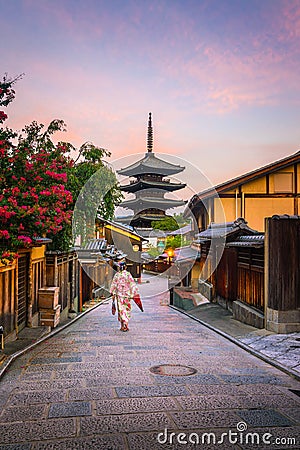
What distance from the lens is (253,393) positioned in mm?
5848

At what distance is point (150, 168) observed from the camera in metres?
46.4

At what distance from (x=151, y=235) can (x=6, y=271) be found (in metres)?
38.3

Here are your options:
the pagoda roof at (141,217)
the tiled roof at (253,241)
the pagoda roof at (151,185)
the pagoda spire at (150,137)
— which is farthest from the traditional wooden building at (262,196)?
the pagoda spire at (150,137)

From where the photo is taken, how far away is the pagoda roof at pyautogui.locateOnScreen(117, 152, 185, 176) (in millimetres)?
46438

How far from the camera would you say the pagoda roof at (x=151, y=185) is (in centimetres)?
4666

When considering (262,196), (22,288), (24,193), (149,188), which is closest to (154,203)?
(149,188)

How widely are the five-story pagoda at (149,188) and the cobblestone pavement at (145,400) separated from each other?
3817 cm

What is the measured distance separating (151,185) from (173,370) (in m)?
40.5

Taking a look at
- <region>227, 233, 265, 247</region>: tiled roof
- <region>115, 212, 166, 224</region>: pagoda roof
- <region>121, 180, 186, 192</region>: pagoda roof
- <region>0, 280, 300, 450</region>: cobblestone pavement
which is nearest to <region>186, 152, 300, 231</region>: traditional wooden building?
<region>227, 233, 265, 247</region>: tiled roof

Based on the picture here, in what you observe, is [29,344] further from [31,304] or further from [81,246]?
[81,246]

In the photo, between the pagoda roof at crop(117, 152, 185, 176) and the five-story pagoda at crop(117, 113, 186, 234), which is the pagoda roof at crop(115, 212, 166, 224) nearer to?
the five-story pagoda at crop(117, 113, 186, 234)

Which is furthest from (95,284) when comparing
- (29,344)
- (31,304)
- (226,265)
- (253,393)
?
(253,393)

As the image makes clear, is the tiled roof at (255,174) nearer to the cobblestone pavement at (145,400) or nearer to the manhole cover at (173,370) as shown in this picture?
the cobblestone pavement at (145,400)

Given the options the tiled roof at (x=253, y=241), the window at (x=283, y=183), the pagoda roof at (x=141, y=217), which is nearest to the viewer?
the tiled roof at (x=253, y=241)
